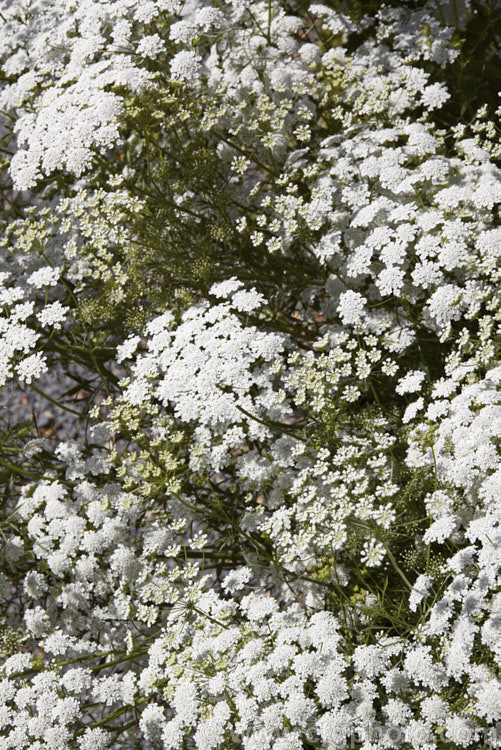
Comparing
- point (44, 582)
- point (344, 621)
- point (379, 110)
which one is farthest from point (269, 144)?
point (44, 582)

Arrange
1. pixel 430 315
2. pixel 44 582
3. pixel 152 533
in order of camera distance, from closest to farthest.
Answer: pixel 430 315 → pixel 152 533 → pixel 44 582

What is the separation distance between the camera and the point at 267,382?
3.67 m

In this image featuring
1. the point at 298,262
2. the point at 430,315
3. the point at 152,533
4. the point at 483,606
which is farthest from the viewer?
the point at 298,262

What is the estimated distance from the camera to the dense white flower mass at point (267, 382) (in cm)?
308

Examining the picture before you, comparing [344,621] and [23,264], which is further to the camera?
[23,264]

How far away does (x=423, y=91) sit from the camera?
414cm

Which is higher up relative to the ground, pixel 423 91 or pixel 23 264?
pixel 23 264

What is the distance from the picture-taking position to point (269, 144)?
157 inches

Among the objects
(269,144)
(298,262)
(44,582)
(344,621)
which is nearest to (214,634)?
(344,621)

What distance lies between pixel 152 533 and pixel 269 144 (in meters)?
2.49

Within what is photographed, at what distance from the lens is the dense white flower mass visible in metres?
3.08

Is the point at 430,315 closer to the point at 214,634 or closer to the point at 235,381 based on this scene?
the point at 235,381

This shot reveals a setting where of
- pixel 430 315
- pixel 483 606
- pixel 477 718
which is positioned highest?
pixel 430 315

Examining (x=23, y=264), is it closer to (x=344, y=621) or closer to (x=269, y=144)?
(x=269, y=144)
